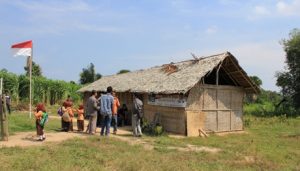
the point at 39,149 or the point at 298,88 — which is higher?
the point at 298,88

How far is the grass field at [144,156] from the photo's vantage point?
888cm

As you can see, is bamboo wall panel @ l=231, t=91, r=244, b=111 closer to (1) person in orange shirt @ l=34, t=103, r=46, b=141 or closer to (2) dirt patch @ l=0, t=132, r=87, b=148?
(2) dirt patch @ l=0, t=132, r=87, b=148

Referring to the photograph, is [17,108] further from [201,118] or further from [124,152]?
[124,152]

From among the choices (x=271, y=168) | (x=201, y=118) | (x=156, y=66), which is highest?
(x=156, y=66)

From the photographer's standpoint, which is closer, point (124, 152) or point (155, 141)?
point (124, 152)

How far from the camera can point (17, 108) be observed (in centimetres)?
2828

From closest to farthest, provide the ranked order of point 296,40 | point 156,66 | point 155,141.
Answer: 1. point 155,141
2. point 156,66
3. point 296,40

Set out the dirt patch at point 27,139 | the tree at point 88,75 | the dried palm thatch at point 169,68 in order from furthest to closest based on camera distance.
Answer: the tree at point 88,75 → the dried palm thatch at point 169,68 → the dirt patch at point 27,139

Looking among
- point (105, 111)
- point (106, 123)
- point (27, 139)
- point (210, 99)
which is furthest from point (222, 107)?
point (27, 139)

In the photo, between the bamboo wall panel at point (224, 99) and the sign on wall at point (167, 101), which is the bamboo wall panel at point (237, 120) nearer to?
the bamboo wall panel at point (224, 99)

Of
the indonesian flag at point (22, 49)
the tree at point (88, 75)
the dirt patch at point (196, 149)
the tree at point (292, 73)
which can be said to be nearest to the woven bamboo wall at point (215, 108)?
the dirt patch at point (196, 149)

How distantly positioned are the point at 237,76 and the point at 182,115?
3684 millimetres

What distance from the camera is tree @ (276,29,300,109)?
33.2m

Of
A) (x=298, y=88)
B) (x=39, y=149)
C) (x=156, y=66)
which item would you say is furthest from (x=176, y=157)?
(x=298, y=88)
